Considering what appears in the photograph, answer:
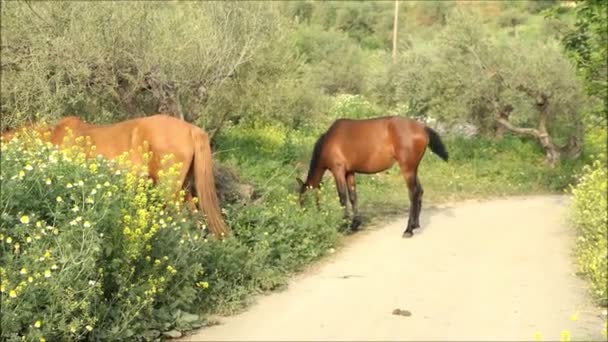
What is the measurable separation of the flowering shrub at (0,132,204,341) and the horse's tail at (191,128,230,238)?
90cm

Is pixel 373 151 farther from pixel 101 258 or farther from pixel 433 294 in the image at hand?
pixel 101 258

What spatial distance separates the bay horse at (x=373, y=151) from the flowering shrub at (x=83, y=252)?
4.54 meters

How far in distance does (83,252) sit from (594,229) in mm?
6302

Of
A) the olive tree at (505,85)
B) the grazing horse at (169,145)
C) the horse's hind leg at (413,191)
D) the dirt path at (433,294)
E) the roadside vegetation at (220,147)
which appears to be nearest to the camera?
the roadside vegetation at (220,147)

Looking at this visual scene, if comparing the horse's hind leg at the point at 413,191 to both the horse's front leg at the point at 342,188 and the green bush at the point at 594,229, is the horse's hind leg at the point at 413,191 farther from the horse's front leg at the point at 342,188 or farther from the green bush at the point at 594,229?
the green bush at the point at 594,229

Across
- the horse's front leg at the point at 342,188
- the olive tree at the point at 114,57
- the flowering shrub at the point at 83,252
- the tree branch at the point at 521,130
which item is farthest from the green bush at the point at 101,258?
the tree branch at the point at 521,130

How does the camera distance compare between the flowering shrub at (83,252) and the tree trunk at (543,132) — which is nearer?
the flowering shrub at (83,252)

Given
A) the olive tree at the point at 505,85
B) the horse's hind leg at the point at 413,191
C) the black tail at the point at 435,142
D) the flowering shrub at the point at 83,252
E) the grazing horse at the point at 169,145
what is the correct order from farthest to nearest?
1. the olive tree at the point at 505,85
2. the black tail at the point at 435,142
3. the horse's hind leg at the point at 413,191
4. the grazing horse at the point at 169,145
5. the flowering shrub at the point at 83,252

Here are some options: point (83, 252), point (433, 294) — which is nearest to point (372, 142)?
point (433, 294)

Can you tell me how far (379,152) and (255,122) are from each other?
7.63m

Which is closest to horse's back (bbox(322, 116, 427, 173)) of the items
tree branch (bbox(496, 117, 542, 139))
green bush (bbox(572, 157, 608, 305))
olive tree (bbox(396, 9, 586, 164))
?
green bush (bbox(572, 157, 608, 305))

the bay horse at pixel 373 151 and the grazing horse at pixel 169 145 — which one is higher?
the grazing horse at pixel 169 145

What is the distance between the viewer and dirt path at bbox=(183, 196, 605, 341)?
601 cm

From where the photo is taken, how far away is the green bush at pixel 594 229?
261 inches
